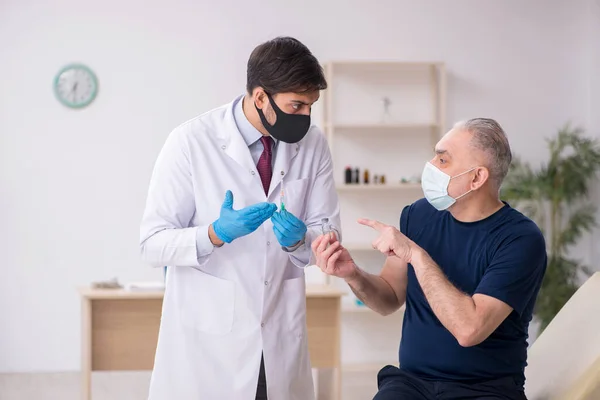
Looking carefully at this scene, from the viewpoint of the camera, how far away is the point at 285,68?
6.26 ft

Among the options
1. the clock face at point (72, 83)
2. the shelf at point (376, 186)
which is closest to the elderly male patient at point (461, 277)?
the shelf at point (376, 186)

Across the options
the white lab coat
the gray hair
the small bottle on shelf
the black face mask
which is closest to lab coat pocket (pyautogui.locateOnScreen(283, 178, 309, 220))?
the white lab coat

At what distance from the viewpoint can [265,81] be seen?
6.38ft

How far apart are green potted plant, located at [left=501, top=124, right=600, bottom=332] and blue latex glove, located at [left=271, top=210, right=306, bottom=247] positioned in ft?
9.99

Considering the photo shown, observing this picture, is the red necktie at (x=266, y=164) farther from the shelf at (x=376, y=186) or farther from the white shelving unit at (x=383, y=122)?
the white shelving unit at (x=383, y=122)

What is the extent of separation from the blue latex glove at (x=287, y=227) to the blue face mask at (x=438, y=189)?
35 cm

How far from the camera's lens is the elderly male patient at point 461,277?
1.81m

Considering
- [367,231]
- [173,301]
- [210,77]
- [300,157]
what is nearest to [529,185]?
[367,231]

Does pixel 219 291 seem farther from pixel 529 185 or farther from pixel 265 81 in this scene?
pixel 529 185

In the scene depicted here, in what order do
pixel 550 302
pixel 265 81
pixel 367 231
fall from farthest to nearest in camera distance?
pixel 367 231 → pixel 550 302 → pixel 265 81

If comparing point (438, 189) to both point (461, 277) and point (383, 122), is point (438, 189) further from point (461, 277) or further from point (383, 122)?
point (383, 122)

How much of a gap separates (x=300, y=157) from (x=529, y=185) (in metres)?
2.94

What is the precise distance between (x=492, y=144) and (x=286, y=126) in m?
0.54

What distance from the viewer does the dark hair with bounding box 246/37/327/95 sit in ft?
6.27
